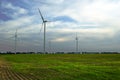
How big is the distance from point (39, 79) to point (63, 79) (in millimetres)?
2299

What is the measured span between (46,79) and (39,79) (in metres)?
0.68

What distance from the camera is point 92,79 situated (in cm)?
2642

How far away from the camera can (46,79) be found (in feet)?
86.4

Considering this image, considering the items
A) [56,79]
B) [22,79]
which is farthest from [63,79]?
[22,79]

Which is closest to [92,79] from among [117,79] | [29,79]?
[117,79]

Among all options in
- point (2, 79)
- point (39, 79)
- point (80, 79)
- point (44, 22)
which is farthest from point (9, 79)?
point (44, 22)

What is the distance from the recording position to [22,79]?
87.7 feet

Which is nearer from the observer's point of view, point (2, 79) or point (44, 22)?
point (2, 79)

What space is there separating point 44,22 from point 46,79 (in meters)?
75.5

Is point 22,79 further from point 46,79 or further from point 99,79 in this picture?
point 99,79

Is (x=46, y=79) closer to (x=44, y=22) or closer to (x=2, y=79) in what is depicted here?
(x=2, y=79)

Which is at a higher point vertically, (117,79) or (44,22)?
(44,22)

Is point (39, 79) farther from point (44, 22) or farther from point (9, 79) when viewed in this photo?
point (44, 22)

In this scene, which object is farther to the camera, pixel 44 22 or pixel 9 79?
pixel 44 22
